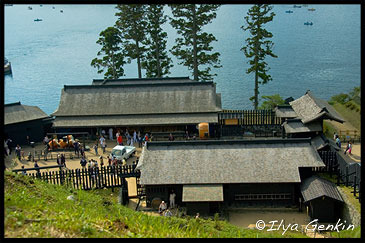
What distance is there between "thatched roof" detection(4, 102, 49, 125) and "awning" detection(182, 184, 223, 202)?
2176cm

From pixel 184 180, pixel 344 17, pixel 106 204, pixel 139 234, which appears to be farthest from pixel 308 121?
pixel 344 17

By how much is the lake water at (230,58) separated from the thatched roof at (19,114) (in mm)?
25318

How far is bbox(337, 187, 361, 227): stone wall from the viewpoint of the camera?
23.1m

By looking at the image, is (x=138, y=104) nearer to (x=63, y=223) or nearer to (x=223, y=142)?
(x=223, y=142)

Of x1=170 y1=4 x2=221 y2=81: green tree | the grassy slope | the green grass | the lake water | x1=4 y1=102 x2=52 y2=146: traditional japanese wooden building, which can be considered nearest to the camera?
the grassy slope

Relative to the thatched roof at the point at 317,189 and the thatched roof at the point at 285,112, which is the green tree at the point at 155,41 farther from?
the thatched roof at the point at 317,189

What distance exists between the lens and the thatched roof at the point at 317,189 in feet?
81.9

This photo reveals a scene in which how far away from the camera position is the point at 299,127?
113 feet

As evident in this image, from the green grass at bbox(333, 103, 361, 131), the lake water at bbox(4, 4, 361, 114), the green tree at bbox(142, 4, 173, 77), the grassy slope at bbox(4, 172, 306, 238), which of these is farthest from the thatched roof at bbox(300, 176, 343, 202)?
the lake water at bbox(4, 4, 361, 114)

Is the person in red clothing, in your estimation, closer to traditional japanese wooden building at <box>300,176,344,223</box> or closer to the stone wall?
traditional japanese wooden building at <box>300,176,344,223</box>

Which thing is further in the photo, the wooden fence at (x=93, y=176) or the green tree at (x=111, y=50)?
the green tree at (x=111, y=50)

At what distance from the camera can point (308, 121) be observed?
33.5 meters

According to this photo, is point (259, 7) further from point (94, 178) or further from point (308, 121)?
point (94, 178)

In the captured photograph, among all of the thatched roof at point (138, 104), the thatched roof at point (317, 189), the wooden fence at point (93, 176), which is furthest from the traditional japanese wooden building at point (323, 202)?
the thatched roof at point (138, 104)
